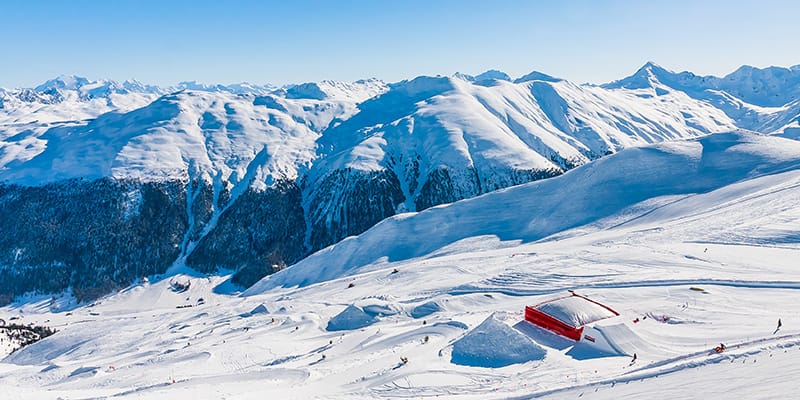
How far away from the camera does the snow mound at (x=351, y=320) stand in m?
34.9

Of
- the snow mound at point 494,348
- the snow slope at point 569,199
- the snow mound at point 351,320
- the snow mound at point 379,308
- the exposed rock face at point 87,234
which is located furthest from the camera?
the exposed rock face at point 87,234

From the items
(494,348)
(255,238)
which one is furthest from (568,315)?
(255,238)

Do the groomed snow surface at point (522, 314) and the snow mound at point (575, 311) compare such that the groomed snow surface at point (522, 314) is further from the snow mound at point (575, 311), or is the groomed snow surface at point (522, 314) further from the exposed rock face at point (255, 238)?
the exposed rock face at point (255, 238)

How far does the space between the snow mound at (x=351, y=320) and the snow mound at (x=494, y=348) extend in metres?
11.5

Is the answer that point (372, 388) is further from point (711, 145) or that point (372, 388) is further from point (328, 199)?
point (328, 199)

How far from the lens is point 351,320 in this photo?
35.5m

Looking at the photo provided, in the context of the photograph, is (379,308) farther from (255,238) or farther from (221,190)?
(221,190)

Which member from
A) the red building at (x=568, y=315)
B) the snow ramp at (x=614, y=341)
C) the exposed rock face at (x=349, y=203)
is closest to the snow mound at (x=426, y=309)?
the red building at (x=568, y=315)

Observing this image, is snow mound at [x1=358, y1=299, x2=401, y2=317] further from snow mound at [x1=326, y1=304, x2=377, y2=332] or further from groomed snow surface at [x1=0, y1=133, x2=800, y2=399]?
snow mound at [x1=326, y1=304, x2=377, y2=332]

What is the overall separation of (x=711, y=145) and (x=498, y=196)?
33.4 meters

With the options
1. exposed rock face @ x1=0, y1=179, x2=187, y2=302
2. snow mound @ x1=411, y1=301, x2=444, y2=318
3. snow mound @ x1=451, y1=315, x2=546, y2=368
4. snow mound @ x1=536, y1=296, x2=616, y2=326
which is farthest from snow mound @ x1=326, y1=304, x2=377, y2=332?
exposed rock face @ x1=0, y1=179, x2=187, y2=302

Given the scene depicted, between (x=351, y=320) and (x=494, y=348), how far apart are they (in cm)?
1474

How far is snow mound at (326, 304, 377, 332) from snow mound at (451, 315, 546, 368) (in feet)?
37.7

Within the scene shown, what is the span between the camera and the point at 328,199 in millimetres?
144500
